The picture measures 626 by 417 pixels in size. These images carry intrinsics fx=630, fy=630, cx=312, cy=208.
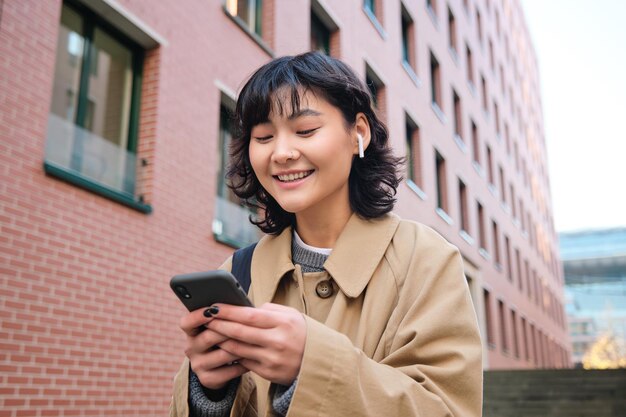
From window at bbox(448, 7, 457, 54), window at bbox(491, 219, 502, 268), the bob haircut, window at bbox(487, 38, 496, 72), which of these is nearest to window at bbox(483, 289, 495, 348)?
window at bbox(491, 219, 502, 268)

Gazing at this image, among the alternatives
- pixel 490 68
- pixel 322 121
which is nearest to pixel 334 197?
pixel 322 121

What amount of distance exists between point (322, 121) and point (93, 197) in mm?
5376

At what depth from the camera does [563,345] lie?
4341cm

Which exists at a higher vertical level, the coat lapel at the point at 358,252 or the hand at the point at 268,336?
the coat lapel at the point at 358,252

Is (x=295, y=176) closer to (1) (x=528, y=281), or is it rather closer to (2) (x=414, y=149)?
(2) (x=414, y=149)

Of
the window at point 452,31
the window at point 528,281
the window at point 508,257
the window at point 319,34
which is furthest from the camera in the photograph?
the window at point 528,281

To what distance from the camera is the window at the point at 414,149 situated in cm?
1681

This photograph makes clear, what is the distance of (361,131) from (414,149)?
15627 mm

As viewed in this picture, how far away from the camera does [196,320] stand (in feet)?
4.55

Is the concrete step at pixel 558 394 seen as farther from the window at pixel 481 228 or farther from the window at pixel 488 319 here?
the window at pixel 481 228

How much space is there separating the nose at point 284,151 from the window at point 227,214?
6.78 m

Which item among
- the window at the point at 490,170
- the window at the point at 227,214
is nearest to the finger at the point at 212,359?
the window at the point at 227,214

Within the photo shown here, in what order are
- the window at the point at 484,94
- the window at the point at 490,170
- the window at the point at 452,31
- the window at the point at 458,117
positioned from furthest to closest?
the window at the point at 484,94, the window at the point at 490,170, the window at the point at 452,31, the window at the point at 458,117

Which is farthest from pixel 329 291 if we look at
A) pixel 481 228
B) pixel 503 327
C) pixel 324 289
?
pixel 503 327
